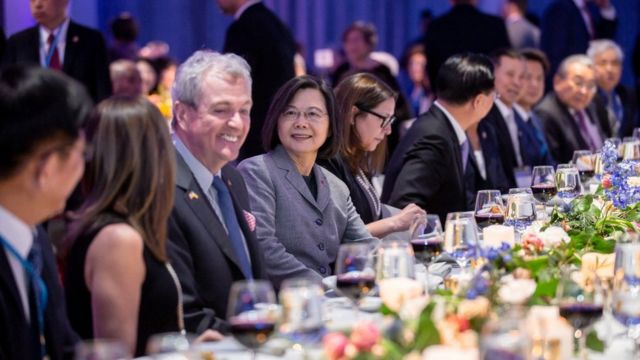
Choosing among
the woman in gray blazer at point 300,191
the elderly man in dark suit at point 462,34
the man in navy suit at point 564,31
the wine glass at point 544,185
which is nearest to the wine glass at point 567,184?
the wine glass at point 544,185

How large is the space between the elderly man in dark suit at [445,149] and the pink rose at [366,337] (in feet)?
9.50

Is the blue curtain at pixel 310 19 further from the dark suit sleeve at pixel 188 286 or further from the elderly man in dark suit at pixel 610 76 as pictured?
the dark suit sleeve at pixel 188 286

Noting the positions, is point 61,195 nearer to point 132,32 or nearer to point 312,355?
point 312,355

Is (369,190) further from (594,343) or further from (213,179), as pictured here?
(594,343)

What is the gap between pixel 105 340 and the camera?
2.46 metres

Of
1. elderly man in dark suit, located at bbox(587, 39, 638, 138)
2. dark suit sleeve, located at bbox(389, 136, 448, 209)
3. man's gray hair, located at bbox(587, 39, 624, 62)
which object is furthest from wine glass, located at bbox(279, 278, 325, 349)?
man's gray hair, located at bbox(587, 39, 624, 62)

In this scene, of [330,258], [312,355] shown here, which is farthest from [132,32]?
[312,355]

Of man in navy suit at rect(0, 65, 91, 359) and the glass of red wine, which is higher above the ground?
man in navy suit at rect(0, 65, 91, 359)

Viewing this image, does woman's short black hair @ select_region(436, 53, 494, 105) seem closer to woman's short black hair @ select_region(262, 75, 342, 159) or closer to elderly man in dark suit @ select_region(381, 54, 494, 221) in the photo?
elderly man in dark suit @ select_region(381, 54, 494, 221)

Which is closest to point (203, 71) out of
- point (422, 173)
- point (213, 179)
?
point (213, 179)

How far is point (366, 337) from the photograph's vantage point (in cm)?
186

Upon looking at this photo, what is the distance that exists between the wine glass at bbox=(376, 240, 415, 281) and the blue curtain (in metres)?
9.40

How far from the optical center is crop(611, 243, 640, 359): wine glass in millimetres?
2285

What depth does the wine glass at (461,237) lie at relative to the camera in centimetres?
293
